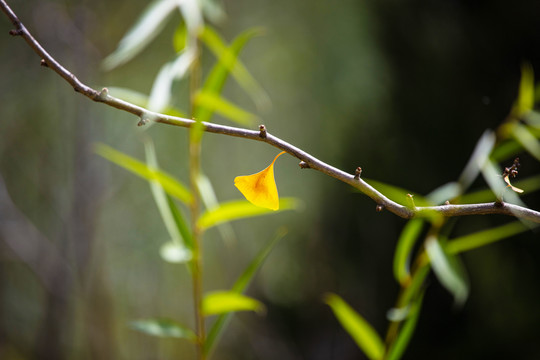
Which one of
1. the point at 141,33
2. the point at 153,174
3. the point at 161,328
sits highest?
the point at 141,33

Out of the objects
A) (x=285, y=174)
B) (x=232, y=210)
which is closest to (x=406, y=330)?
(x=232, y=210)

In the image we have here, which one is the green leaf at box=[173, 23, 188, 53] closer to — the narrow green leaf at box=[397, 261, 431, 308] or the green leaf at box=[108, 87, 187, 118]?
the green leaf at box=[108, 87, 187, 118]

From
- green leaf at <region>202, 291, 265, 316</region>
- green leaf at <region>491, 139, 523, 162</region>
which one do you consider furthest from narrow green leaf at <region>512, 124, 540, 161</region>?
green leaf at <region>202, 291, 265, 316</region>

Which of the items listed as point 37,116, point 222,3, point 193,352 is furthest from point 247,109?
point 193,352

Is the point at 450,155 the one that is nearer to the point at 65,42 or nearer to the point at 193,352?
the point at 65,42

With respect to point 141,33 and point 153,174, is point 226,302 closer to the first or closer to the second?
point 153,174

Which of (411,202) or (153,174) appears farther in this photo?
(153,174)

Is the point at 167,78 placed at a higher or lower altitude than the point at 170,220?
higher

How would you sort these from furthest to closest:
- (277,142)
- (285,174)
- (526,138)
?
(285,174) → (526,138) → (277,142)
